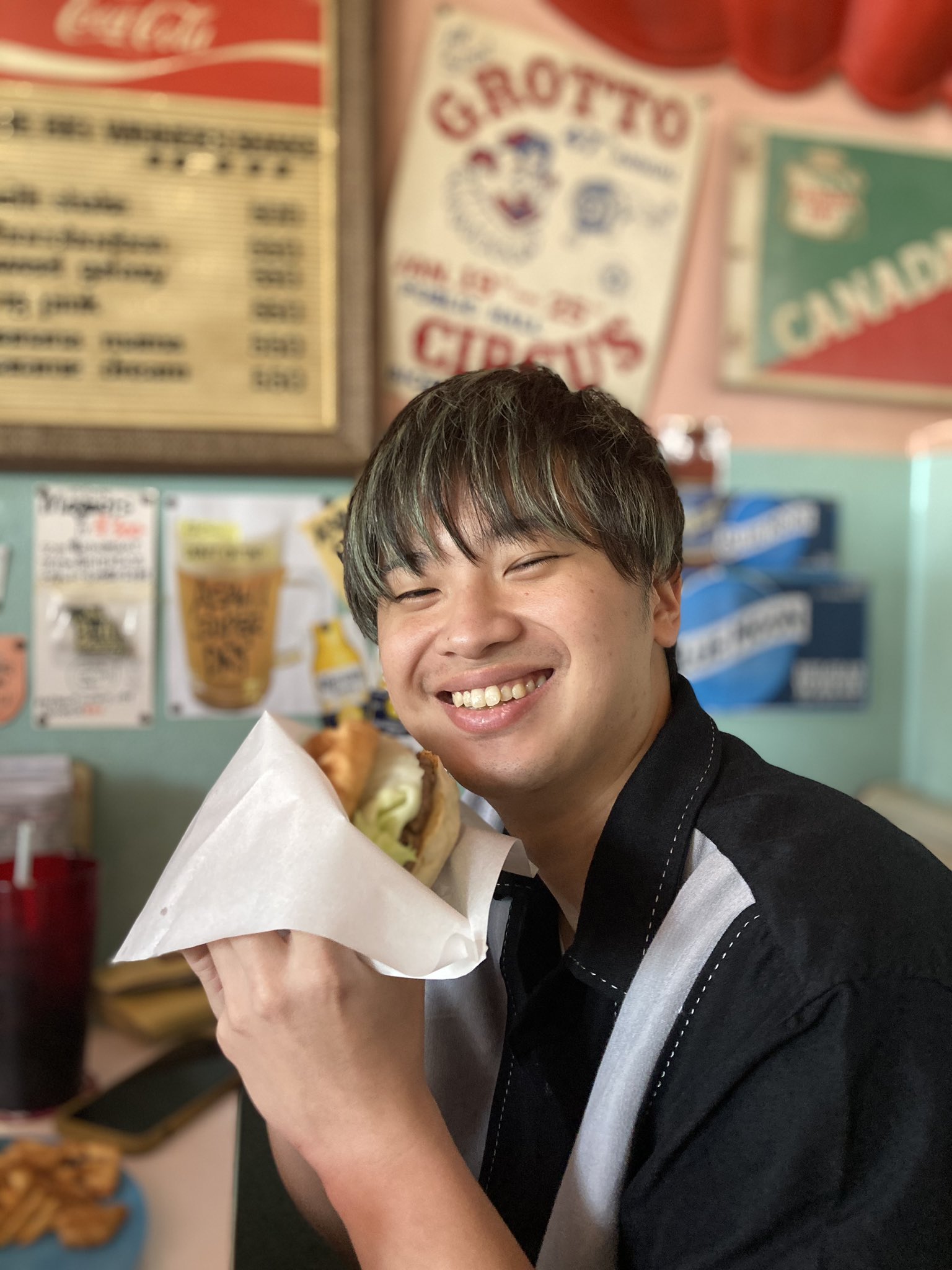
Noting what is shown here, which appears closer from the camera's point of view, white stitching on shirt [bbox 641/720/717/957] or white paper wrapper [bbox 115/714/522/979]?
white paper wrapper [bbox 115/714/522/979]

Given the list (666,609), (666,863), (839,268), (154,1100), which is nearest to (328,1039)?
(666,863)

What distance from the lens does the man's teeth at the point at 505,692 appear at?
87cm

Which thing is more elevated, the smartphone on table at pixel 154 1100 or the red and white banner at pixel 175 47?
the red and white banner at pixel 175 47

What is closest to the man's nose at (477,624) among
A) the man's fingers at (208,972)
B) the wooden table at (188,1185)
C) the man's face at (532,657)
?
the man's face at (532,657)

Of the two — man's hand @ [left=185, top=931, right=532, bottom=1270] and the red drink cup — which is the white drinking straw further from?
man's hand @ [left=185, top=931, right=532, bottom=1270]

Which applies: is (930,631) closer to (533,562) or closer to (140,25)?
(533,562)

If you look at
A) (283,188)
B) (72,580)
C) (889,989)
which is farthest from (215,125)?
(889,989)

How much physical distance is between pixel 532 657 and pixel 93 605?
3.39 ft

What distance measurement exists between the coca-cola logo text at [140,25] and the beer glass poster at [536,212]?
38cm

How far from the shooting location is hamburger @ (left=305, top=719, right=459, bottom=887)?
801 millimetres

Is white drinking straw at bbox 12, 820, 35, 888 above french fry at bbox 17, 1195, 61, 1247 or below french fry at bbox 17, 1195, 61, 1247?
above

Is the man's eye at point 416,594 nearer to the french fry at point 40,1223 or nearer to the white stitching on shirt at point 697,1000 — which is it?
the white stitching on shirt at point 697,1000

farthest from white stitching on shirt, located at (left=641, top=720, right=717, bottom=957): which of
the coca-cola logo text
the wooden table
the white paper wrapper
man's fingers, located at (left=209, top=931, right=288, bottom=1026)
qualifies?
the coca-cola logo text

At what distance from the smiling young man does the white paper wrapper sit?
0.03 meters
